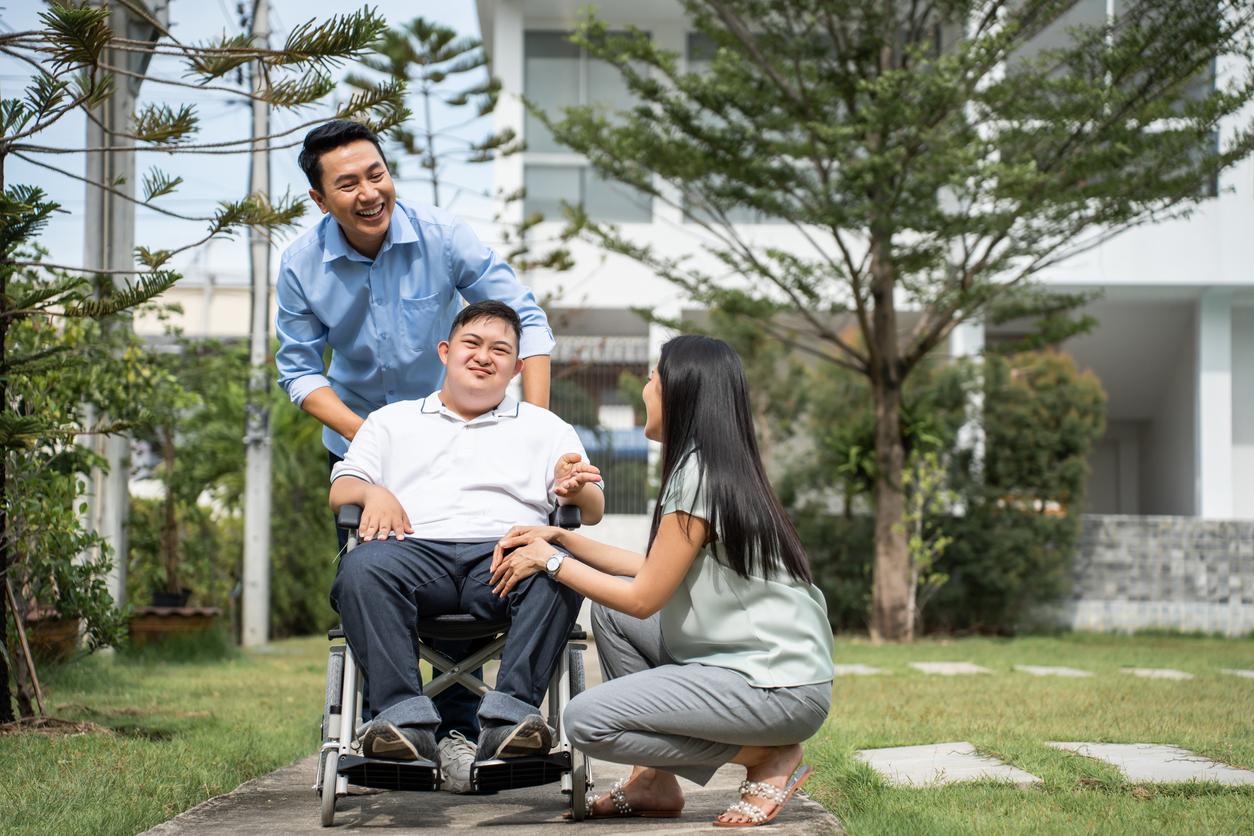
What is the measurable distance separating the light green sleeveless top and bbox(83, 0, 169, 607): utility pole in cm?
412

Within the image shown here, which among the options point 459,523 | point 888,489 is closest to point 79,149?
point 459,523

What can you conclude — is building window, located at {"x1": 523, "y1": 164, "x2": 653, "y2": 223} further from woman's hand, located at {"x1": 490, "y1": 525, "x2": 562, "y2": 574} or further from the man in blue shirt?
woman's hand, located at {"x1": 490, "y1": 525, "x2": 562, "y2": 574}

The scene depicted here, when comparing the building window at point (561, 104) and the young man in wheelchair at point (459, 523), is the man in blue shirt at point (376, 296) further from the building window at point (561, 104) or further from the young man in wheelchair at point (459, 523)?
the building window at point (561, 104)

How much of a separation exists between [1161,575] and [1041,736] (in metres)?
7.41

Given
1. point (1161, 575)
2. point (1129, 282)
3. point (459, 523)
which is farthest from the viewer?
point (1129, 282)

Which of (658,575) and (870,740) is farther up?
(658,575)

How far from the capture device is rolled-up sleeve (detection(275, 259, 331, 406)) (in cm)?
275

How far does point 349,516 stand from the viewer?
2.27 m

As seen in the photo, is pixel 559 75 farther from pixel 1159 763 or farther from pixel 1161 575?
pixel 1159 763

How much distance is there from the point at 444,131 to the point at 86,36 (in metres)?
7.64

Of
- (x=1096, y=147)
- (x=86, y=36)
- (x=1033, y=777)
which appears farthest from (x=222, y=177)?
(x=1033, y=777)

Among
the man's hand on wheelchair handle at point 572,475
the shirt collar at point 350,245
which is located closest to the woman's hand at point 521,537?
the man's hand on wheelchair handle at point 572,475

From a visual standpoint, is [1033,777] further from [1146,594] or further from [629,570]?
[1146,594]

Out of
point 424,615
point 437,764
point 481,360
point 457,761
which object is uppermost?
point 481,360
